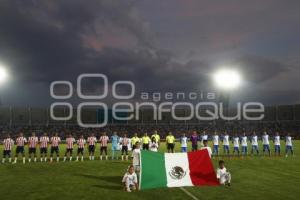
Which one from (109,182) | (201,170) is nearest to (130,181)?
(109,182)

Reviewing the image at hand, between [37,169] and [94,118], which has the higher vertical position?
[94,118]

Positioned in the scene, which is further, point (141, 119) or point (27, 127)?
point (141, 119)

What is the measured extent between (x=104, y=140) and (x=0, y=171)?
8484 mm

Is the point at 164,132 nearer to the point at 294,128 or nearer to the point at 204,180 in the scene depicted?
the point at 294,128

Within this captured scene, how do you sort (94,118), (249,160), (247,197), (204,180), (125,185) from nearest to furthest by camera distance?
1. (247,197)
2. (125,185)
3. (204,180)
4. (249,160)
5. (94,118)

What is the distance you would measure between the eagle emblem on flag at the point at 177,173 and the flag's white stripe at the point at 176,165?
0.06 meters

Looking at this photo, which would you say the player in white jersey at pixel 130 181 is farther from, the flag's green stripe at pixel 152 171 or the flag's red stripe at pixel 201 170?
the flag's red stripe at pixel 201 170

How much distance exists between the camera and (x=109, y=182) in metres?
18.4

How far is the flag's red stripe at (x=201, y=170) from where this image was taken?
16891 mm

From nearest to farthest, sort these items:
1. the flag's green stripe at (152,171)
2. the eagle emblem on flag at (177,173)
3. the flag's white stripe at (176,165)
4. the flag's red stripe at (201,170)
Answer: the flag's green stripe at (152,171) < the flag's white stripe at (176,165) < the eagle emblem on flag at (177,173) < the flag's red stripe at (201,170)

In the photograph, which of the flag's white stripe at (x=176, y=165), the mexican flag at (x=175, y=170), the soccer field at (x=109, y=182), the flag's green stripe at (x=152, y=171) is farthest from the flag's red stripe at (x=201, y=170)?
the flag's green stripe at (x=152, y=171)

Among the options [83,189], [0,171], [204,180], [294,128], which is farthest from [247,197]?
[294,128]

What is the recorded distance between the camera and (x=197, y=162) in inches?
680

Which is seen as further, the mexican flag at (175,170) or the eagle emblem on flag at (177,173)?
the eagle emblem on flag at (177,173)
